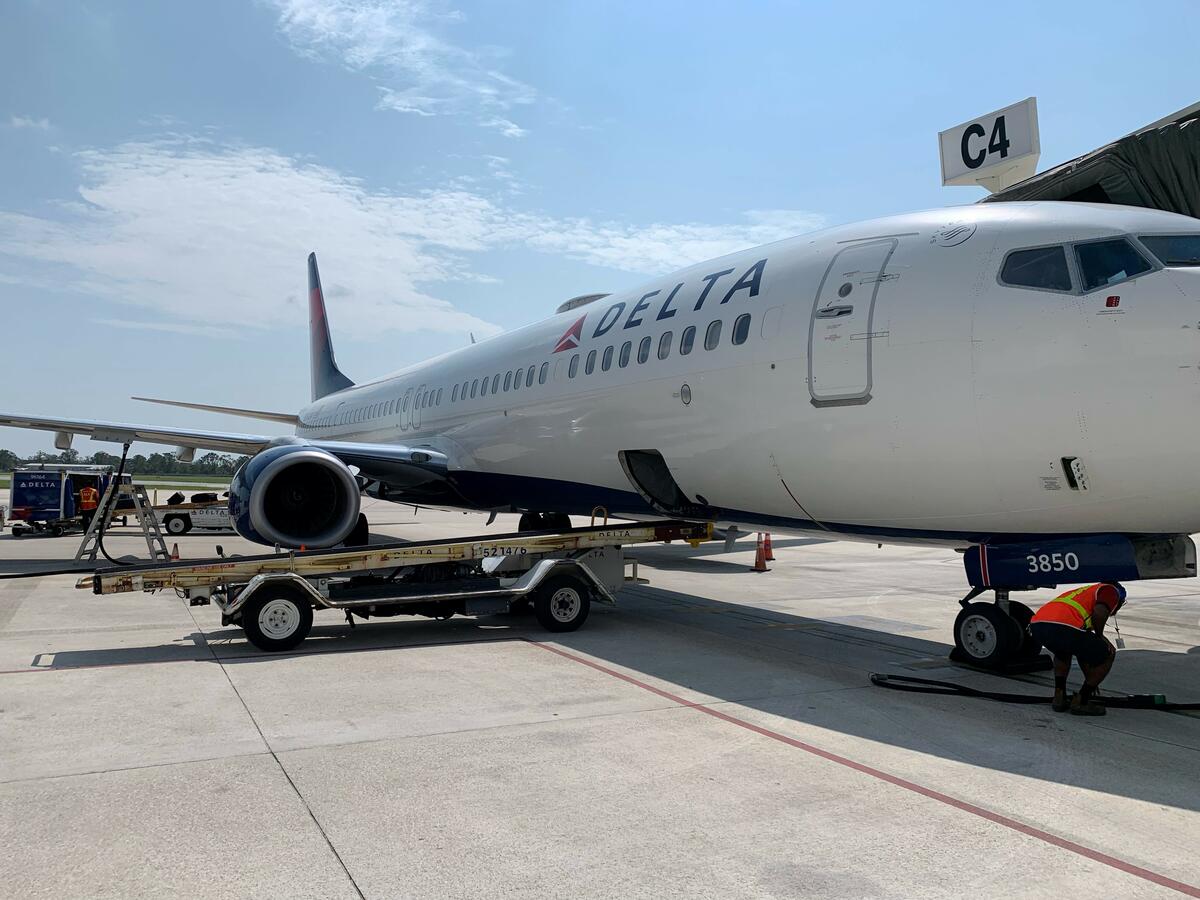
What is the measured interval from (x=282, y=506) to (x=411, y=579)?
3234 millimetres

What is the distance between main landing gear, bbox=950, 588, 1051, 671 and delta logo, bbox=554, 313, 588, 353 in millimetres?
5395

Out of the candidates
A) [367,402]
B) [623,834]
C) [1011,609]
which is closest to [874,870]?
[623,834]

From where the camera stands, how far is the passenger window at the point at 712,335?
860 cm

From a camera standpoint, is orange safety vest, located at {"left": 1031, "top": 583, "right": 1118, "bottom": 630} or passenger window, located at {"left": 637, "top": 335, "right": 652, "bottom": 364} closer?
orange safety vest, located at {"left": 1031, "top": 583, "right": 1118, "bottom": 630}

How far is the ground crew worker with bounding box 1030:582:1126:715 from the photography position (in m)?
6.25

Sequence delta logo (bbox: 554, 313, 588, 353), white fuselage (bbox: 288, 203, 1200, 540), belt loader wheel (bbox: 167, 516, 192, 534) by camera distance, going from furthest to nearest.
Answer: belt loader wheel (bbox: 167, 516, 192, 534) < delta logo (bbox: 554, 313, 588, 353) < white fuselage (bbox: 288, 203, 1200, 540)

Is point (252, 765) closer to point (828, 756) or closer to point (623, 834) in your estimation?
point (623, 834)

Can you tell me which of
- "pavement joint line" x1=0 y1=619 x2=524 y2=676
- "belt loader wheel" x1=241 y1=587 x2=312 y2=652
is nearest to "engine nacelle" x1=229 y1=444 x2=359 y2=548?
"pavement joint line" x1=0 y1=619 x2=524 y2=676

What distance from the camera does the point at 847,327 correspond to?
7.36 meters

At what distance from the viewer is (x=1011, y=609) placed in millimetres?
7844

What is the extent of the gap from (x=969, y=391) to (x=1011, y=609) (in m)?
2.33

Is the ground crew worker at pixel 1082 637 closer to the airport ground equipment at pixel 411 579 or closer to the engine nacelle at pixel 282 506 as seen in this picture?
the airport ground equipment at pixel 411 579

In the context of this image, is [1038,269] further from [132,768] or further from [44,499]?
[44,499]

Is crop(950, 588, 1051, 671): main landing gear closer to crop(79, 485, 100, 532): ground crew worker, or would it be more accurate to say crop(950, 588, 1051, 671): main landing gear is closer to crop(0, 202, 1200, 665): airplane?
crop(0, 202, 1200, 665): airplane
